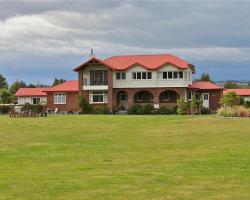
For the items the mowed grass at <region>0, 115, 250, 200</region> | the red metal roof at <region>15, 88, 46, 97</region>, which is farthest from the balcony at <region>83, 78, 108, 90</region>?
the mowed grass at <region>0, 115, 250, 200</region>

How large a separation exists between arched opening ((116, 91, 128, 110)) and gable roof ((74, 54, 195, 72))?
3768 millimetres

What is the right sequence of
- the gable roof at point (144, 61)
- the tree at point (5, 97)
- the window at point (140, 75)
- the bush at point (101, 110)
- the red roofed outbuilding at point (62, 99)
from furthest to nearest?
the tree at point (5, 97) < the red roofed outbuilding at point (62, 99) < the window at point (140, 75) < the gable roof at point (144, 61) < the bush at point (101, 110)

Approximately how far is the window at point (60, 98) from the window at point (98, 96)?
4.95 m

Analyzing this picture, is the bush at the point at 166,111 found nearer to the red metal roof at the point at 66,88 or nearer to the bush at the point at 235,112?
the red metal roof at the point at 66,88

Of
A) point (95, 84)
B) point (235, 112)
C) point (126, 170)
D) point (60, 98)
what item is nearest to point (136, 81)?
point (95, 84)

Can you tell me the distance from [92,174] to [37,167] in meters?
2.17

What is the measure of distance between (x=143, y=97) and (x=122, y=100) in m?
3.02

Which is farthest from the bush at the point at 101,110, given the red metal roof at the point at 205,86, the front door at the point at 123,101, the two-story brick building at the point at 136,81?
the red metal roof at the point at 205,86

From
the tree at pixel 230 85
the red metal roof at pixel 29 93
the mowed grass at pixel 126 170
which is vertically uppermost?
the tree at pixel 230 85

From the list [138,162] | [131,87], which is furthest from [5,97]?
[138,162]

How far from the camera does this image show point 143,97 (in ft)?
235

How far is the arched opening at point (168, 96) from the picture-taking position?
70188mm

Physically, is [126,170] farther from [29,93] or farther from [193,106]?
[29,93]

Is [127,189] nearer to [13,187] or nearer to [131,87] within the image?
[13,187]
